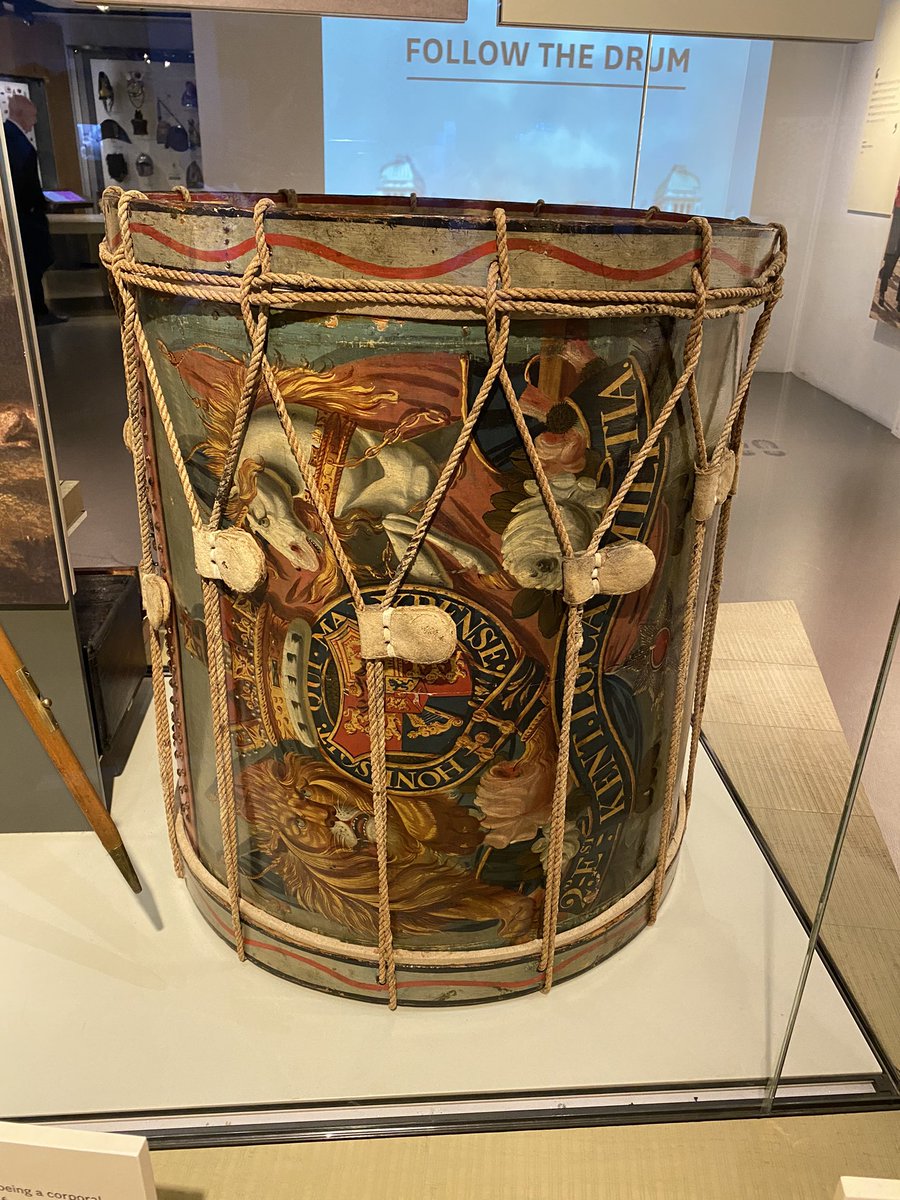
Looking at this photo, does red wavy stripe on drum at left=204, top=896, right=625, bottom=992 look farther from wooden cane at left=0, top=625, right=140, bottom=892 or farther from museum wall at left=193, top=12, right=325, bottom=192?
museum wall at left=193, top=12, right=325, bottom=192

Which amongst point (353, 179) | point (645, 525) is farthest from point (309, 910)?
point (353, 179)

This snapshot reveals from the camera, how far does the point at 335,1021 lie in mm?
1309

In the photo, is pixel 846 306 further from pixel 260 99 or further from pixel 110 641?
pixel 110 641

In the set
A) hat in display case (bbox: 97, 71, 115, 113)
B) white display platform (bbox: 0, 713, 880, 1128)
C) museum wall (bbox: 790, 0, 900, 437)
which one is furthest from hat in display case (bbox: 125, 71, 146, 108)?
white display platform (bbox: 0, 713, 880, 1128)

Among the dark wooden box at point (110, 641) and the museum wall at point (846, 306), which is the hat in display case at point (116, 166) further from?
the museum wall at point (846, 306)

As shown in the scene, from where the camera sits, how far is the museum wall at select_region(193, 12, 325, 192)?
1545 mm

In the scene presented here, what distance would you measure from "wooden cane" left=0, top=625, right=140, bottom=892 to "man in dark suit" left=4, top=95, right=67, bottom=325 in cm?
56

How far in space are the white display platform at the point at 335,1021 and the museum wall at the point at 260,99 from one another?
130cm

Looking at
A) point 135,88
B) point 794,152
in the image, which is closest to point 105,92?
point 135,88

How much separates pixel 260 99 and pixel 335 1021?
153 cm

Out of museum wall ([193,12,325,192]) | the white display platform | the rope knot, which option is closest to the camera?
the rope knot

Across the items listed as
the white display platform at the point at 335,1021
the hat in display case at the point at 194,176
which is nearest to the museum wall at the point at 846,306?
the white display platform at the point at 335,1021

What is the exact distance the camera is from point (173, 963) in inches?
55.2

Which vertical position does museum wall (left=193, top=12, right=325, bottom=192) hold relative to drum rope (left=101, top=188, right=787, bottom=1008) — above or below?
above
